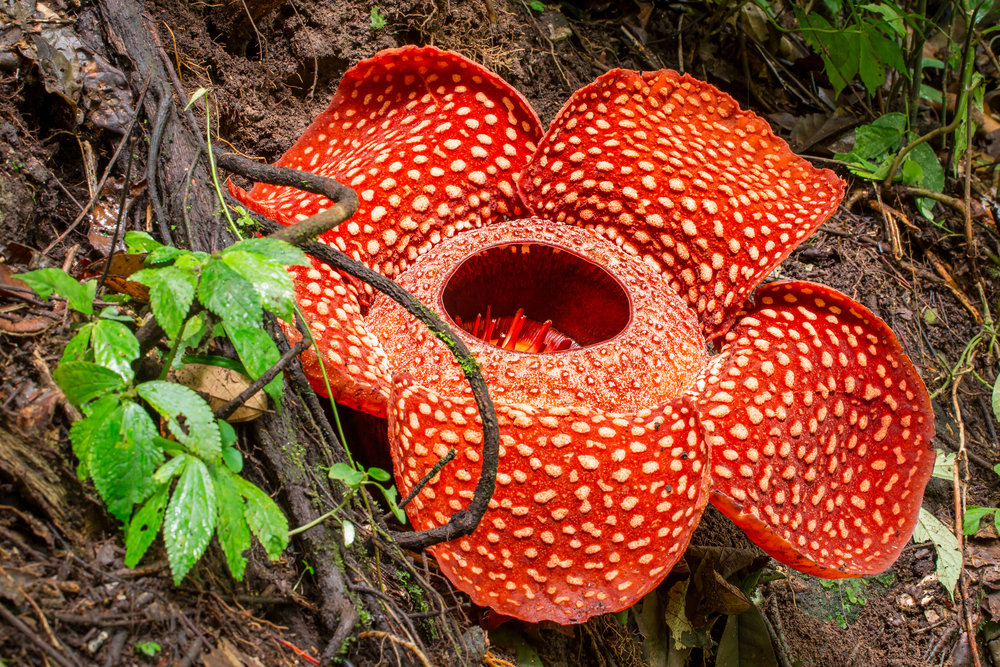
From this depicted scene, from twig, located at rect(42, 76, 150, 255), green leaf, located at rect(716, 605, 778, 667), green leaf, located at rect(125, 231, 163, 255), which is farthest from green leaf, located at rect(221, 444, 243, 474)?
green leaf, located at rect(716, 605, 778, 667)

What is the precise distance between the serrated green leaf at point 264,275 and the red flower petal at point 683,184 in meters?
1.39

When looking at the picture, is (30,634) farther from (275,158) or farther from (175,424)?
(275,158)

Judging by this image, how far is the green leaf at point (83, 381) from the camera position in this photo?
3.93 feet

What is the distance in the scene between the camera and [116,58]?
83.4 inches

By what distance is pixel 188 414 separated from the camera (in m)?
1.20

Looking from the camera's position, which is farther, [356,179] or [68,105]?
[356,179]

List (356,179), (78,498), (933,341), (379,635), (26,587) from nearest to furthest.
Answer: (26,587), (78,498), (379,635), (356,179), (933,341)

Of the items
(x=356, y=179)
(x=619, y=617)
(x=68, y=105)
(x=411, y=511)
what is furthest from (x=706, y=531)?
(x=68, y=105)

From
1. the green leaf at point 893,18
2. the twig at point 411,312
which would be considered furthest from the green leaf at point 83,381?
the green leaf at point 893,18

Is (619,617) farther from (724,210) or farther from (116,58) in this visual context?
(116,58)

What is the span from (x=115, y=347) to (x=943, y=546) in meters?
2.93

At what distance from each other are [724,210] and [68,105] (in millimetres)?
1972

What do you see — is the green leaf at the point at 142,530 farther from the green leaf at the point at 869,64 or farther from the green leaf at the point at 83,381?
the green leaf at the point at 869,64

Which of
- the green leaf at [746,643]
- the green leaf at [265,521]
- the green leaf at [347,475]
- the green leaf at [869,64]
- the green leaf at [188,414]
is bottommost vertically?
the green leaf at [746,643]
